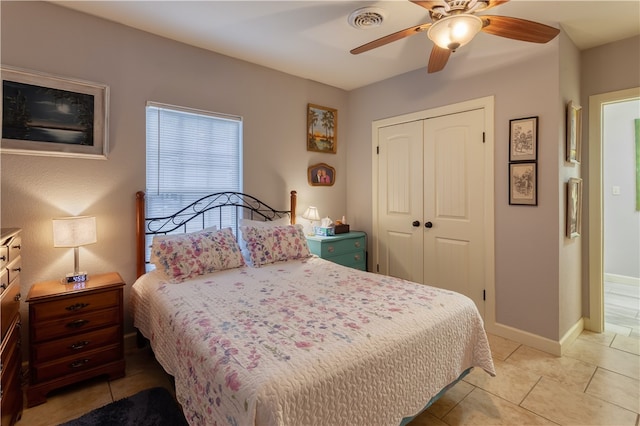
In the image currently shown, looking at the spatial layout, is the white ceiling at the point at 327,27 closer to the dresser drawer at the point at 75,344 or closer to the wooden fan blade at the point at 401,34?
the wooden fan blade at the point at 401,34

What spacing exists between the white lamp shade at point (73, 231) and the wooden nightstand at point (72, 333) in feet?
0.97

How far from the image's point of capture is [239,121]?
10.4ft

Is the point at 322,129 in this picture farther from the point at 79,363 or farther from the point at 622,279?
the point at 622,279

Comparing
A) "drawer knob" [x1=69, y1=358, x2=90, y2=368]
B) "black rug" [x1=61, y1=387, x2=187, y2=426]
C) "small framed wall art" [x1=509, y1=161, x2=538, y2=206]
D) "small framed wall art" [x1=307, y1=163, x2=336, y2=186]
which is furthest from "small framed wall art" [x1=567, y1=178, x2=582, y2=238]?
"drawer knob" [x1=69, y1=358, x2=90, y2=368]

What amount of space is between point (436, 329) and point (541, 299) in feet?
5.24

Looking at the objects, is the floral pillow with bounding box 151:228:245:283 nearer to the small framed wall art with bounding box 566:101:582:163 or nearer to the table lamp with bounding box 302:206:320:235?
the table lamp with bounding box 302:206:320:235

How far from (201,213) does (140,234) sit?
22.0 inches

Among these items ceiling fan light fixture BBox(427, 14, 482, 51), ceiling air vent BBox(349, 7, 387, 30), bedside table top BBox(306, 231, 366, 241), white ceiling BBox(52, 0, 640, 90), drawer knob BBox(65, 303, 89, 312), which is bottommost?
drawer knob BBox(65, 303, 89, 312)

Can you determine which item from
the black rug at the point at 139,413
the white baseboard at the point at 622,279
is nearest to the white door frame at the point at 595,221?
the white baseboard at the point at 622,279

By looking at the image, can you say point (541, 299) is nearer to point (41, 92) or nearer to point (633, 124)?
point (633, 124)

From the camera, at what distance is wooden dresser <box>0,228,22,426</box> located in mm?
1530

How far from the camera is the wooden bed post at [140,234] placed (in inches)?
101

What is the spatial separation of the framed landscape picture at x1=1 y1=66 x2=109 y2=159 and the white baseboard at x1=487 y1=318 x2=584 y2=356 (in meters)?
3.68

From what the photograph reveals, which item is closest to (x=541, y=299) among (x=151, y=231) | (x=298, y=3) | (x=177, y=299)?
(x=177, y=299)
